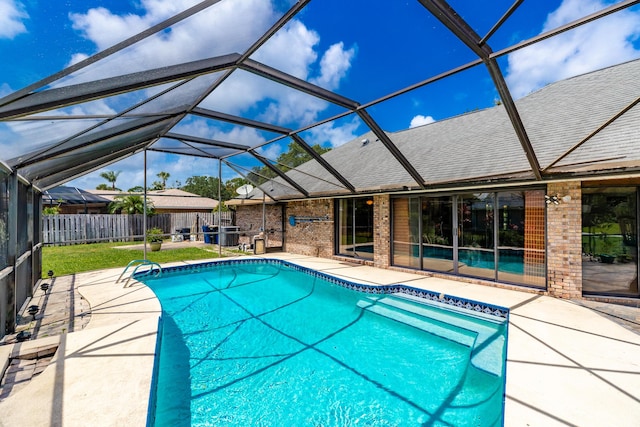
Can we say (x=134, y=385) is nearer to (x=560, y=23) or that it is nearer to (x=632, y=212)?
(x=560, y=23)

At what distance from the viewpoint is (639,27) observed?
4.77 meters

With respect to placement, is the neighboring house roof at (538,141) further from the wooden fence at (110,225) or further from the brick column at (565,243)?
the wooden fence at (110,225)

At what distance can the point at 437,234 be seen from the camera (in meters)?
9.03

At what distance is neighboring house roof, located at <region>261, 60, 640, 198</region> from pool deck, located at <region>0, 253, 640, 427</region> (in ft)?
9.89

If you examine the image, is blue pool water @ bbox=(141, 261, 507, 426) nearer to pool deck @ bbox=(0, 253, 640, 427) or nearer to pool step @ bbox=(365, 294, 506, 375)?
pool step @ bbox=(365, 294, 506, 375)

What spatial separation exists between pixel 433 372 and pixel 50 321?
21.9 feet

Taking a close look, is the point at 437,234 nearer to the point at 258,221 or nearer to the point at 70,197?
the point at 258,221

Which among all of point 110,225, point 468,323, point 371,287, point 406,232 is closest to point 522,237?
point 468,323

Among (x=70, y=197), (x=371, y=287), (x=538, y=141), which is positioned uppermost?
(x=538, y=141)

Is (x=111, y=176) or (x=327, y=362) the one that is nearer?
(x=327, y=362)

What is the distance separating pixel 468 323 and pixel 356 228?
6217 mm

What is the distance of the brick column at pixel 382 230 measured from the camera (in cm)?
998

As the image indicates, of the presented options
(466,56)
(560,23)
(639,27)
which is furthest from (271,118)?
(639,27)

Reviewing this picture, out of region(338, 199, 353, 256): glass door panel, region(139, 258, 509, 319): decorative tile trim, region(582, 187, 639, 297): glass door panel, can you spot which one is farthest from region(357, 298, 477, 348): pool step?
region(338, 199, 353, 256): glass door panel
